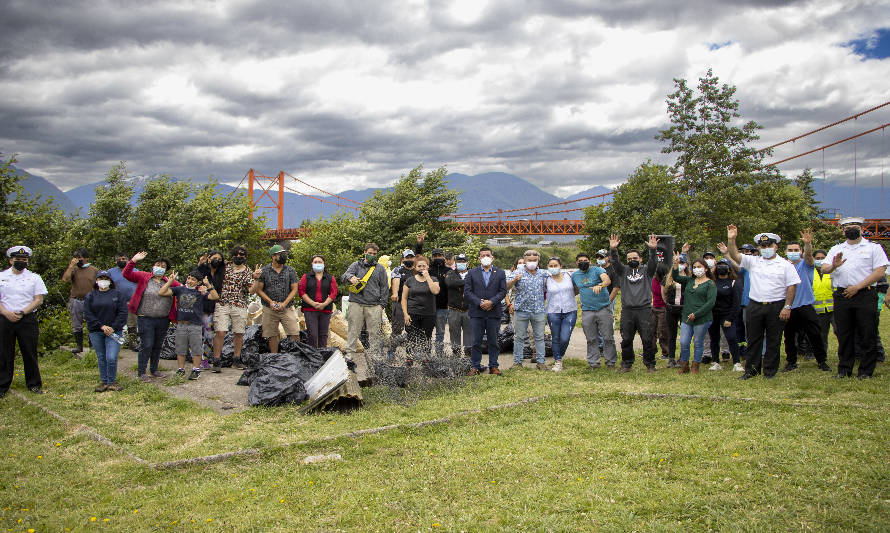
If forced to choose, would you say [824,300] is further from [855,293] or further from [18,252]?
[18,252]

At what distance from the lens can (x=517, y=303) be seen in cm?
867

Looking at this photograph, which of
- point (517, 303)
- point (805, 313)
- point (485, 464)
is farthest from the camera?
point (517, 303)

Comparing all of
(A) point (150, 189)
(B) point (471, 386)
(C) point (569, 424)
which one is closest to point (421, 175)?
(A) point (150, 189)

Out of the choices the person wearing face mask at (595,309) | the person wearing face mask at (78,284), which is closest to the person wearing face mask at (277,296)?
the person wearing face mask at (78,284)

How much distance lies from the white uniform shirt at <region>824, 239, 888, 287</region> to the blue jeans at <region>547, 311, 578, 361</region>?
3.33m

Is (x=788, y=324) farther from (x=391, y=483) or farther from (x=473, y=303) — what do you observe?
(x=391, y=483)

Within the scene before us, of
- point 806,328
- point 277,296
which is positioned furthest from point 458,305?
point 806,328

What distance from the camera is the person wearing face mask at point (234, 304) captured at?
28.1 feet

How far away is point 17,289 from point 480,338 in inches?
237

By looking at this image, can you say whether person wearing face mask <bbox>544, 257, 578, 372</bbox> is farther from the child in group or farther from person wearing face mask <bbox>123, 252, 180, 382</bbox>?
person wearing face mask <bbox>123, 252, 180, 382</bbox>

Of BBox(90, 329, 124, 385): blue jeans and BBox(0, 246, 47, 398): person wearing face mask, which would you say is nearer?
BBox(0, 246, 47, 398): person wearing face mask

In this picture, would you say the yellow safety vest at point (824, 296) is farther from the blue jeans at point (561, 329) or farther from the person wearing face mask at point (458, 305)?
the person wearing face mask at point (458, 305)

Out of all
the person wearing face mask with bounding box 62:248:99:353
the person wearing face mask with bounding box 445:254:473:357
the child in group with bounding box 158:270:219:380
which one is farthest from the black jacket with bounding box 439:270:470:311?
the person wearing face mask with bounding box 62:248:99:353

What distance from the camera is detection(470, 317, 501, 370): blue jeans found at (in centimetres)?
832
